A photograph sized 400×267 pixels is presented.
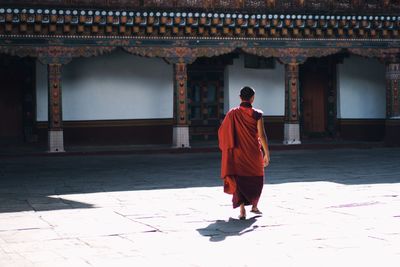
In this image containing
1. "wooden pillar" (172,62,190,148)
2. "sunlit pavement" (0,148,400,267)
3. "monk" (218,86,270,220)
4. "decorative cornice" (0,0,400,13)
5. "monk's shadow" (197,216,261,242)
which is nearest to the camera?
"sunlit pavement" (0,148,400,267)

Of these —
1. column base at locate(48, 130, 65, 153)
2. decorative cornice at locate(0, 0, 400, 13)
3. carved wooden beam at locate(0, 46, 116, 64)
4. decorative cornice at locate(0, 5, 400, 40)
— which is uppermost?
decorative cornice at locate(0, 0, 400, 13)

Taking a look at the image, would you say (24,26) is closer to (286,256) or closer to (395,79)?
(395,79)

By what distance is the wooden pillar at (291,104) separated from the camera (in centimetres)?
2078

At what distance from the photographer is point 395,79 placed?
2159cm

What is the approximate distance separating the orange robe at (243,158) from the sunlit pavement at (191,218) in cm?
32

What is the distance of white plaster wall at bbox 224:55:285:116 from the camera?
22.5 meters

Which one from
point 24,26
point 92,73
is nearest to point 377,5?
point 92,73

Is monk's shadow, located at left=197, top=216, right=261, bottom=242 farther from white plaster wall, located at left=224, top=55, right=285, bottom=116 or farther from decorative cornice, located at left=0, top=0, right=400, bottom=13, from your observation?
white plaster wall, located at left=224, top=55, right=285, bottom=116

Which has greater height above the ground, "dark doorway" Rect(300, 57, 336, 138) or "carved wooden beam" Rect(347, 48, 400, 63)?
"carved wooden beam" Rect(347, 48, 400, 63)

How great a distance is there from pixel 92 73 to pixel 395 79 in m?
8.73

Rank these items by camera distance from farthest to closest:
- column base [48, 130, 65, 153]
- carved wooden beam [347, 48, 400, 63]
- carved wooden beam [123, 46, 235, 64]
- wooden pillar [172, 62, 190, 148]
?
carved wooden beam [347, 48, 400, 63] → wooden pillar [172, 62, 190, 148] → carved wooden beam [123, 46, 235, 64] → column base [48, 130, 65, 153]

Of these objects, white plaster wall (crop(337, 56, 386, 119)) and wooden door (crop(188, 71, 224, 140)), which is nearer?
wooden door (crop(188, 71, 224, 140))

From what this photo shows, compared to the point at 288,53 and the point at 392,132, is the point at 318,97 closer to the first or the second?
the point at 392,132

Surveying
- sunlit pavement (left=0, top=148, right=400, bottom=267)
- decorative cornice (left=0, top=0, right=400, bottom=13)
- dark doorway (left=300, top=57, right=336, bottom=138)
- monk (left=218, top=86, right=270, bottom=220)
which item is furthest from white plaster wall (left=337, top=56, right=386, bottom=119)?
monk (left=218, top=86, right=270, bottom=220)
